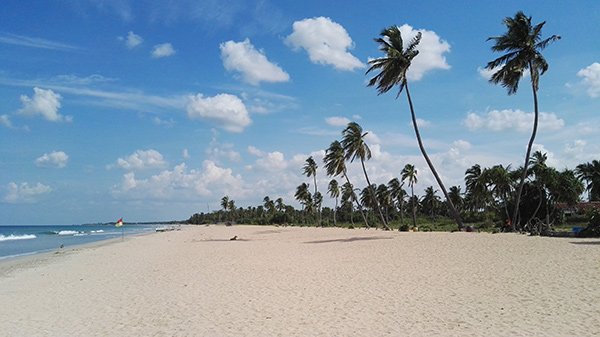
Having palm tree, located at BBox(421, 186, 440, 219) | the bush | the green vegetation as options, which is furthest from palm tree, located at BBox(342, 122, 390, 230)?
palm tree, located at BBox(421, 186, 440, 219)

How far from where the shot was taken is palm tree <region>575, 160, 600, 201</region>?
54.1 metres

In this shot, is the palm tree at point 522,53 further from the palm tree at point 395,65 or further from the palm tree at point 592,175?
the palm tree at point 592,175

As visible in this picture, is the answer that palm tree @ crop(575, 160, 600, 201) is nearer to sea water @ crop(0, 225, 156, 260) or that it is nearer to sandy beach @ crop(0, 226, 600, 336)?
sandy beach @ crop(0, 226, 600, 336)

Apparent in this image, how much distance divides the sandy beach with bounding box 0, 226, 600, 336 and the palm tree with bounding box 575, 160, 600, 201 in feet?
155

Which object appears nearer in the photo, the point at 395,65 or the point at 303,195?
the point at 395,65

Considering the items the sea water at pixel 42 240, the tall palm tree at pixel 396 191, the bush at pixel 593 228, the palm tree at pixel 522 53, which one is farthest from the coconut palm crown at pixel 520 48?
the tall palm tree at pixel 396 191

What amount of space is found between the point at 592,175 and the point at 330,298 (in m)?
59.2

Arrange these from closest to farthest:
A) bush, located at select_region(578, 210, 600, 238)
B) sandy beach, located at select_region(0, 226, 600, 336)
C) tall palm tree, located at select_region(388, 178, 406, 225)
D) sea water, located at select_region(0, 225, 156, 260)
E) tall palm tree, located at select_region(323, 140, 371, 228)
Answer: sandy beach, located at select_region(0, 226, 600, 336), bush, located at select_region(578, 210, 600, 238), sea water, located at select_region(0, 225, 156, 260), tall palm tree, located at select_region(323, 140, 371, 228), tall palm tree, located at select_region(388, 178, 406, 225)

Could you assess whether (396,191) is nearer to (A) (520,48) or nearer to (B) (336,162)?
(B) (336,162)

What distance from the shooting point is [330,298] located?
360 inches

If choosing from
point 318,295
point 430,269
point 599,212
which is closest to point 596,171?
point 599,212

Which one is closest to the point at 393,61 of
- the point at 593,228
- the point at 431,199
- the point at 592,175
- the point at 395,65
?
the point at 395,65

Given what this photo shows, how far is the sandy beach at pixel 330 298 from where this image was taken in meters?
6.94

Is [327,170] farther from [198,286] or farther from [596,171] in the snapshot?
[198,286]
